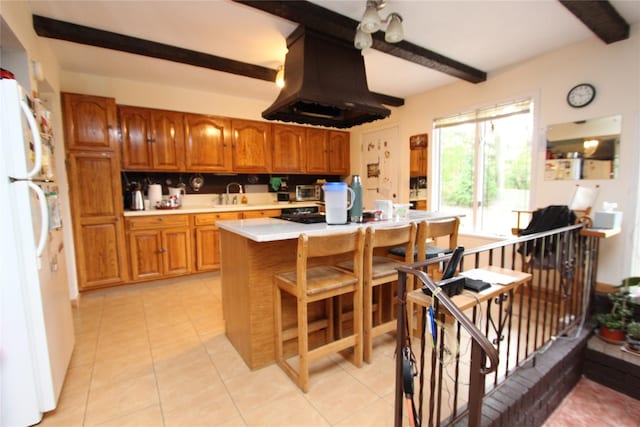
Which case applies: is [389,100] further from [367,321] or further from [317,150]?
[367,321]

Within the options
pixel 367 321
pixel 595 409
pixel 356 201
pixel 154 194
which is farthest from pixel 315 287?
pixel 154 194

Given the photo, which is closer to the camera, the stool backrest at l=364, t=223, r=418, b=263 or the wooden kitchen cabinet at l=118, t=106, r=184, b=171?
the stool backrest at l=364, t=223, r=418, b=263

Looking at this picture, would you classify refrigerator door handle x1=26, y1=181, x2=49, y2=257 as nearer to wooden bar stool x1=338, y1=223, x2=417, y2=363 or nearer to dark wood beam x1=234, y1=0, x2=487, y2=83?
dark wood beam x1=234, y1=0, x2=487, y2=83

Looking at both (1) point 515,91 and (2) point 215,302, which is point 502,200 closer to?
(1) point 515,91

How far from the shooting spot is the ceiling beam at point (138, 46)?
7.68ft

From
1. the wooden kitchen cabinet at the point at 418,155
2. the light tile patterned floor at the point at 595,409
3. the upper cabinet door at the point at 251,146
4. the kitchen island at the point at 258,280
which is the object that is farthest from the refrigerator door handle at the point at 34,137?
the wooden kitchen cabinet at the point at 418,155

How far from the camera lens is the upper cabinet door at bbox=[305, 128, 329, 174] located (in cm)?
507

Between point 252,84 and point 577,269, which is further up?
point 252,84

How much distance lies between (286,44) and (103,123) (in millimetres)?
2262

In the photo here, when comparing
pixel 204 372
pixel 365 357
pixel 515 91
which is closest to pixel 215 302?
pixel 204 372

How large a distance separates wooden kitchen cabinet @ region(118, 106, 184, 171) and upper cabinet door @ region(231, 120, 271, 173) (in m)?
0.75

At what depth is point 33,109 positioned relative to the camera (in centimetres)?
165

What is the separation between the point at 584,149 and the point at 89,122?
509 centimetres

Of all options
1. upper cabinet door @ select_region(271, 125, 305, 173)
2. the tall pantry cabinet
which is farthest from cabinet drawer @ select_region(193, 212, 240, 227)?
upper cabinet door @ select_region(271, 125, 305, 173)
